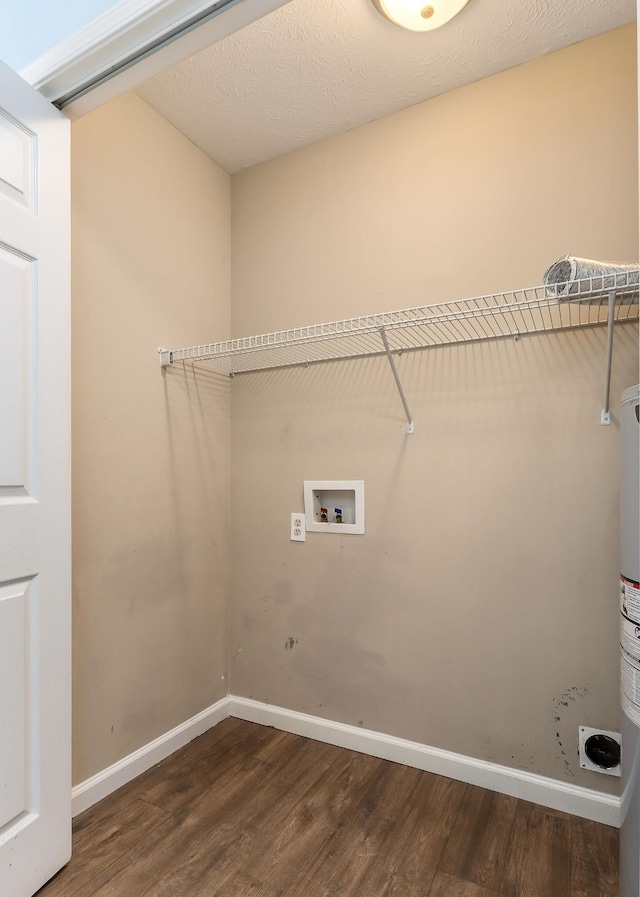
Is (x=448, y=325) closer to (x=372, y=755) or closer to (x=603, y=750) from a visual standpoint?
(x=603, y=750)

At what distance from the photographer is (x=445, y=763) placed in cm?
176

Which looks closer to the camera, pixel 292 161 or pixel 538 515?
pixel 538 515

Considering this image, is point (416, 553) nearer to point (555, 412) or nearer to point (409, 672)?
point (409, 672)

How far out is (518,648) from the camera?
5.45 feet

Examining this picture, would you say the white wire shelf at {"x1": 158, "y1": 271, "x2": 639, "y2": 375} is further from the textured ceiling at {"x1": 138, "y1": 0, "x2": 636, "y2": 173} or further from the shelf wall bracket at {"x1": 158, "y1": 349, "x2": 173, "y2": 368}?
the textured ceiling at {"x1": 138, "y1": 0, "x2": 636, "y2": 173}

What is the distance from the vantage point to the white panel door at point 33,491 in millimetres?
1210

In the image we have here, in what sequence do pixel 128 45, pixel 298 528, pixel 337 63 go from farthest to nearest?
pixel 298 528
pixel 337 63
pixel 128 45

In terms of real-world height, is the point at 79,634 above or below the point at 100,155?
below

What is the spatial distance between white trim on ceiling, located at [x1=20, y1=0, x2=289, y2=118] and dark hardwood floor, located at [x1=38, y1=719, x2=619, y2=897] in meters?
2.05

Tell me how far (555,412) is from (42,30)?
1.77 m

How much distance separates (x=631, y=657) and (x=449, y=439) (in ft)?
2.95

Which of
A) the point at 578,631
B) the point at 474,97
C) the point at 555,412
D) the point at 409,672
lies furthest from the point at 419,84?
the point at 409,672

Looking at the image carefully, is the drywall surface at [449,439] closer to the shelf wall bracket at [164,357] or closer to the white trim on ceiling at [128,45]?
the shelf wall bracket at [164,357]

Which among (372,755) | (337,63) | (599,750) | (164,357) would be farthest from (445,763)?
(337,63)
